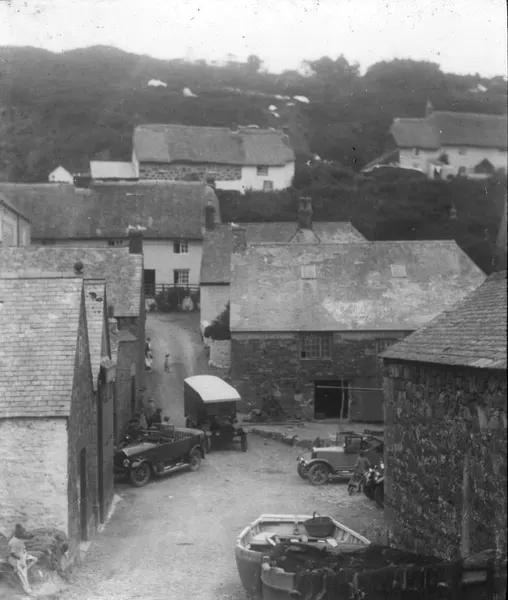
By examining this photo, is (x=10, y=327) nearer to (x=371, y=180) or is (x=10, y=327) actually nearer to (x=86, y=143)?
(x=371, y=180)

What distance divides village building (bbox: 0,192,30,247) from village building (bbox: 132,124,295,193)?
21330 millimetres

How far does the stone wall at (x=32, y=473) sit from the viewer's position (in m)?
15.9

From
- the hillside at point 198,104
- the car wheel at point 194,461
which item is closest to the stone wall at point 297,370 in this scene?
the car wheel at point 194,461

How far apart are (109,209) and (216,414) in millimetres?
28402

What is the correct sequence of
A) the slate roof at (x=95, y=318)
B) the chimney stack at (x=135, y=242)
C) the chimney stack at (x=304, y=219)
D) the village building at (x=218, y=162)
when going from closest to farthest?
the slate roof at (x=95, y=318) → the chimney stack at (x=135, y=242) → the chimney stack at (x=304, y=219) → the village building at (x=218, y=162)

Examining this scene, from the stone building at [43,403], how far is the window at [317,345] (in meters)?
19.1

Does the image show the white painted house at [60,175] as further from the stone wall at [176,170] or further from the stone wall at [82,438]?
the stone wall at [82,438]

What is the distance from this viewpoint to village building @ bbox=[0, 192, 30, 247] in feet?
155

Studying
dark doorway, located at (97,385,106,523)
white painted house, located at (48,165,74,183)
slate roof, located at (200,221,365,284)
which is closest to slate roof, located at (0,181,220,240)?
slate roof, located at (200,221,365,284)

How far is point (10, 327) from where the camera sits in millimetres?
17078

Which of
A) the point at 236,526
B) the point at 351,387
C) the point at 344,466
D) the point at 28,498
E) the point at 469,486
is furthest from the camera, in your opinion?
the point at 351,387

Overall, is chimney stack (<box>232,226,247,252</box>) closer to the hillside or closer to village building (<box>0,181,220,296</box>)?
village building (<box>0,181,220,296</box>)

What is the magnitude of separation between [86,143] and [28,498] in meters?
70.3

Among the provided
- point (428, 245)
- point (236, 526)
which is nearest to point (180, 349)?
point (428, 245)
